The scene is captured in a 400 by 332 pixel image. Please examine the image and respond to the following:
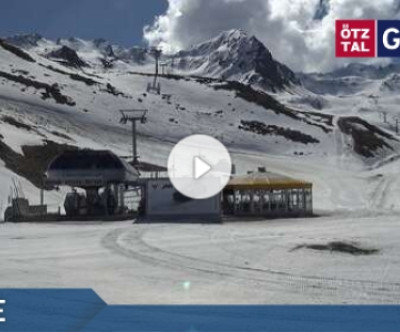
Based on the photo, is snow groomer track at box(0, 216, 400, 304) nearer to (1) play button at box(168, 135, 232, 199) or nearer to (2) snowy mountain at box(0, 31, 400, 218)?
(1) play button at box(168, 135, 232, 199)

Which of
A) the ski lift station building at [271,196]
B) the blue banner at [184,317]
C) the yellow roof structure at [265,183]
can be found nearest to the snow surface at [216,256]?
the blue banner at [184,317]

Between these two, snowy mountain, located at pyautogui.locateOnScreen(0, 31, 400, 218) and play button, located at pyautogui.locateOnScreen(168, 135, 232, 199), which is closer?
play button, located at pyautogui.locateOnScreen(168, 135, 232, 199)

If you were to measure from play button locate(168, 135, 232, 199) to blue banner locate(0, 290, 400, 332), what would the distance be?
31934mm

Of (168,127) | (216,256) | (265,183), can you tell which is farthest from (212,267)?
(168,127)

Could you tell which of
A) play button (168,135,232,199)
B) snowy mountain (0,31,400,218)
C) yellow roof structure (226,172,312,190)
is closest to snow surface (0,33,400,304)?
snowy mountain (0,31,400,218)

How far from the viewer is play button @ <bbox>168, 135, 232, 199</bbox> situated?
4575cm

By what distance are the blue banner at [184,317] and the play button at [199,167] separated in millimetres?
31934

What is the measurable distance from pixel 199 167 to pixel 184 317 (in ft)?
199

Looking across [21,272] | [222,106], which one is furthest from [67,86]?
[21,272]

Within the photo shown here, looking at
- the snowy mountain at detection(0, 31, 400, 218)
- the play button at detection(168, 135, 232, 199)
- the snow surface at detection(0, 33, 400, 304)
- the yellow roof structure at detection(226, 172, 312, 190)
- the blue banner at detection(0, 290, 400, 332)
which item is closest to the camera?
the blue banner at detection(0, 290, 400, 332)

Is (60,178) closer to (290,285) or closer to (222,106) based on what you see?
(290,285)

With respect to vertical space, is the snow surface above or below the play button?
below

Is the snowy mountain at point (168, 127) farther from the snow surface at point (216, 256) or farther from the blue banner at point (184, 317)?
the blue banner at point (184, 317)

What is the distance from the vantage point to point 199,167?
72.8 meters
